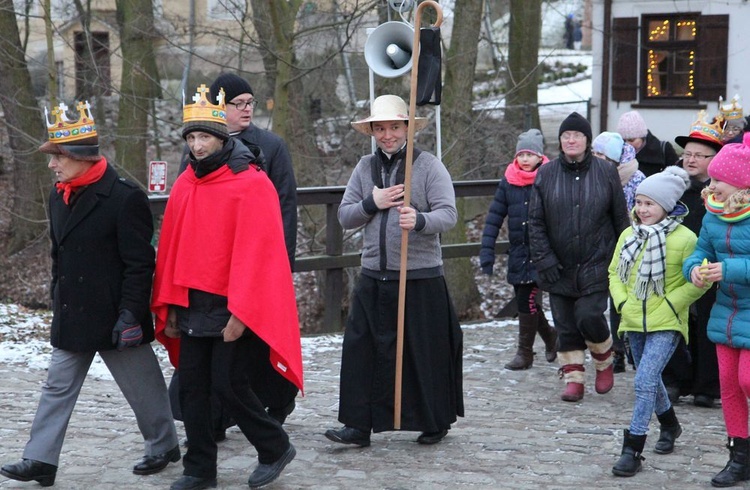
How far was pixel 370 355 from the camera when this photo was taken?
612 cm

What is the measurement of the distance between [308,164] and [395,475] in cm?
950

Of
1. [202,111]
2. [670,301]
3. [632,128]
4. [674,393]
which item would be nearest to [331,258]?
[632,128]

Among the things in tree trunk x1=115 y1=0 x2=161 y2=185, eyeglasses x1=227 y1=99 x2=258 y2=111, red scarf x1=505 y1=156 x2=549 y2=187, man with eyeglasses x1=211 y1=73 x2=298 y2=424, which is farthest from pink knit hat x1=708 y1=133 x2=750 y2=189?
tree trunk x1=115 y1=0 x2=161 y2=185

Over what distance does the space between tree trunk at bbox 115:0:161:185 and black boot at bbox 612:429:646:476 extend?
10479 millimetres

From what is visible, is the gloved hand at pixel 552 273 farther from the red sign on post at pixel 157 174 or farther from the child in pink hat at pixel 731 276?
the red sign on post at pixel 157 174

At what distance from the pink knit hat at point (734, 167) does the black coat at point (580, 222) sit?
160 cm

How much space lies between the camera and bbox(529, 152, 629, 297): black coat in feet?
23.0

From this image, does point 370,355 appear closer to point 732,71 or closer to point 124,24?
point 124,24

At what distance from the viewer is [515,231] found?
8.11 m

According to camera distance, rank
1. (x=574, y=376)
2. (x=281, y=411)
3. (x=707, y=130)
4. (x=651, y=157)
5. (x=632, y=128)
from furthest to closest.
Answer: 1. (x=651, y=157)
2. (x=632, y=128)
3. (x=574, y=376)
4. (x=707, y=130)
5. (x=281, y=411)

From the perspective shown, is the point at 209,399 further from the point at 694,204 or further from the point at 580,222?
the point at 694,204

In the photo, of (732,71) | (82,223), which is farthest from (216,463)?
(732,71)

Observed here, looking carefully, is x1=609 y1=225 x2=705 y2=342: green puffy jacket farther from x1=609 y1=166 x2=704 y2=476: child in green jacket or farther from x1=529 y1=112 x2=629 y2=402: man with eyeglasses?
x1=529 y1=112 x2=629 y2=402: man with eyeglasses

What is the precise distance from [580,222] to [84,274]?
3145 mm
